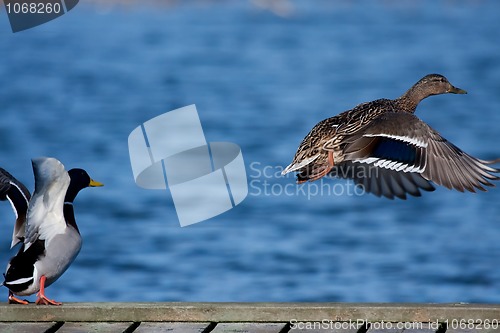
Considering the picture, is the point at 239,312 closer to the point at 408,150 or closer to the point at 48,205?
the point at 48,205

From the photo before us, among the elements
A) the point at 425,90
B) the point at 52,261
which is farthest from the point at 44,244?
the point at 425,90

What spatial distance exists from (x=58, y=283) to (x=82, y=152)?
6.26 metres

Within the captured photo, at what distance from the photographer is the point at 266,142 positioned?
16984 millimetres

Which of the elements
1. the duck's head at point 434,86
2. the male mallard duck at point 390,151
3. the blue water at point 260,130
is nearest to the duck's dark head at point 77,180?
the male mallard duck at point 390,151

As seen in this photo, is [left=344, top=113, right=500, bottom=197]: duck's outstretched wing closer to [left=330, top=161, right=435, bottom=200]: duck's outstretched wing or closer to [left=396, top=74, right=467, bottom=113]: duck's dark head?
[left=330, top=161, right=435, bottom=200]: duck's outstretched wing

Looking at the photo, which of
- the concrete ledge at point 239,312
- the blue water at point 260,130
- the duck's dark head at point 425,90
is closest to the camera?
the concrete ledge at point 239,312

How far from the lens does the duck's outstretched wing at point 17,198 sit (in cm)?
555

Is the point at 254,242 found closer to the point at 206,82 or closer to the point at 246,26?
the point at 206,82

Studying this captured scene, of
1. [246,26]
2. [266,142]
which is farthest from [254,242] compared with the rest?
[246,26]

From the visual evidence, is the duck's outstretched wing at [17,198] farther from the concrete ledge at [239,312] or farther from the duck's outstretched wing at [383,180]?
the duck's outstretched wing at [383,180]

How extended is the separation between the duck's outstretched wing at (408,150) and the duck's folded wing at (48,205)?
5.61ft

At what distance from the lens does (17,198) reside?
18.2 feet

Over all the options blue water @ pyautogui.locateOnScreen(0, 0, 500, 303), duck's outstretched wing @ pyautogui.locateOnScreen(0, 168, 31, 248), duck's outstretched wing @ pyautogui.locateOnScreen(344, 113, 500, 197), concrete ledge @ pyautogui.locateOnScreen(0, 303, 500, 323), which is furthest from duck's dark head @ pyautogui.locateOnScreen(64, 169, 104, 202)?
blue water @ pyautogui.locateOnScreen(0, 0, 500, 303)

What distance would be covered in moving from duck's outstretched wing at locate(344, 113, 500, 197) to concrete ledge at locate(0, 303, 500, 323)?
133 centimetres
